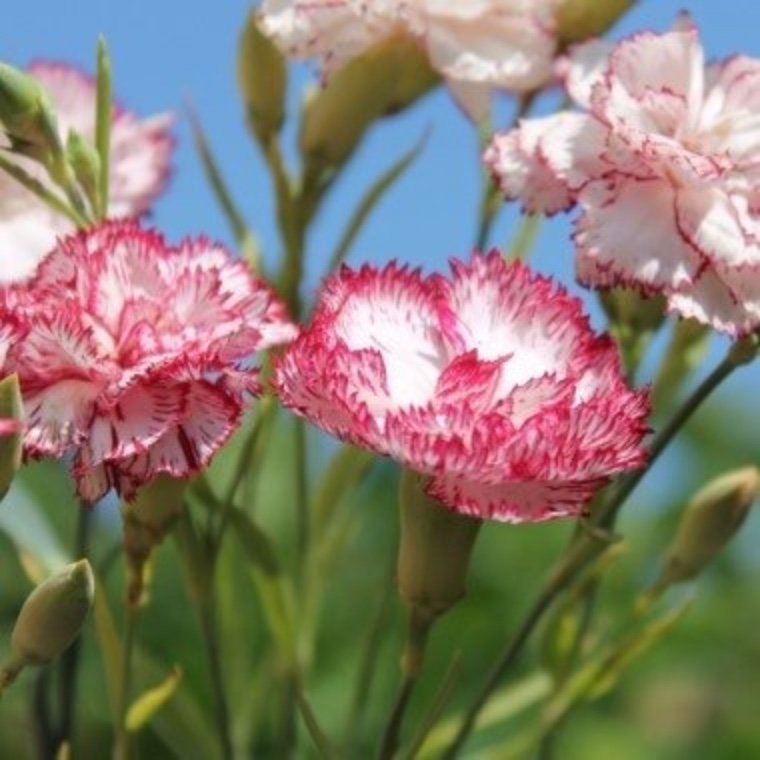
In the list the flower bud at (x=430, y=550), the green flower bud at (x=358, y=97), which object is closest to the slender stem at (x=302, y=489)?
the green flower bud at (x=358, y=97)

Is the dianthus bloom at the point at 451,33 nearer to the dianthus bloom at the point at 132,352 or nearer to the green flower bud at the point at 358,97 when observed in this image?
the green flower bud at the point at 358,97

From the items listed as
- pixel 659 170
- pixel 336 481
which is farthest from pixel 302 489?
pixel 659 170

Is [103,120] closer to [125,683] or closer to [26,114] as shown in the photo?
[26,114]

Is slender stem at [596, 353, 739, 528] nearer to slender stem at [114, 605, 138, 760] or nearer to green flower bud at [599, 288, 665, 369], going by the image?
green flower bud at [599, 288, 665, 369]

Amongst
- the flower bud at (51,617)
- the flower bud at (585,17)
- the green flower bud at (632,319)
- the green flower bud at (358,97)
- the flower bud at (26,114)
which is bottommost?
the green flower bud at (632,319)

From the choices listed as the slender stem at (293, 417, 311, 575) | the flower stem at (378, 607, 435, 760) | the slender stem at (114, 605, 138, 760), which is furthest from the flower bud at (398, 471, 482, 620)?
the slender stem at (293, 417, 311, 575)

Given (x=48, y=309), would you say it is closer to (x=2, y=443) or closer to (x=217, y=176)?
(x=2, y=443)
